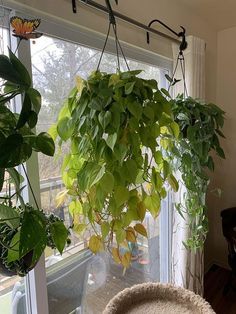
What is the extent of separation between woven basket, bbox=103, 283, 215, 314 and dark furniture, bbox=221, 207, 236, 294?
0.88m

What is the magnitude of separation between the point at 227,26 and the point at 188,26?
63 centimetres

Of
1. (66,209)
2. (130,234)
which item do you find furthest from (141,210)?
(66,209)

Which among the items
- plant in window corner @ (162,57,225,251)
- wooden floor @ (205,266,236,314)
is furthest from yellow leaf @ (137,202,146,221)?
wooden floor @ (205,266,236,314)

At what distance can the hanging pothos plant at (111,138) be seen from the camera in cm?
80

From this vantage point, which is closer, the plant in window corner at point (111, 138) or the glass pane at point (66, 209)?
the plant in window corner at point (111, 138)

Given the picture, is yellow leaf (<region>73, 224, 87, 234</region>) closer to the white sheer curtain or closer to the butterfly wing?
the butterfly wing

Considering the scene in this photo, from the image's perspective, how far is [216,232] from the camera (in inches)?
101

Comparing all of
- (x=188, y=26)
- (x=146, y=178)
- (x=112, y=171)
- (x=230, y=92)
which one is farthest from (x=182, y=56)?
(x=112, y=171)

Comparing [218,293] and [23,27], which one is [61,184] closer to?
[23,27]

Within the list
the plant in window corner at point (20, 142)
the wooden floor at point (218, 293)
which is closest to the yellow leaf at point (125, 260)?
the plant in window corner at point (20, 142)

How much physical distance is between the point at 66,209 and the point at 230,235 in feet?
4.56

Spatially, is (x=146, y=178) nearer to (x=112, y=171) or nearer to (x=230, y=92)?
(x=112, y=171)

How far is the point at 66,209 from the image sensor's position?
4.01 feet

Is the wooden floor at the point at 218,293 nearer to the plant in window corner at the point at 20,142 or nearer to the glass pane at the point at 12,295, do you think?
the glass pane at the point at 12,295
